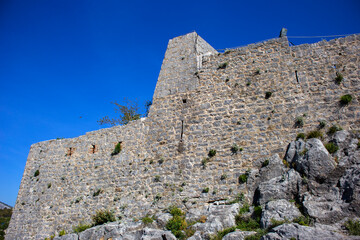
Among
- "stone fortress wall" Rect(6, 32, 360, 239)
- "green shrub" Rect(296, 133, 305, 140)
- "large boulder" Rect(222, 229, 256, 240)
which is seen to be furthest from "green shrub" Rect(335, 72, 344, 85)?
"large boulder" Rect(222, 229, 256, 240)

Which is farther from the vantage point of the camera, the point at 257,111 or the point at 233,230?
the point at 257,111

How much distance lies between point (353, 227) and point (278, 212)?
5.91 ft

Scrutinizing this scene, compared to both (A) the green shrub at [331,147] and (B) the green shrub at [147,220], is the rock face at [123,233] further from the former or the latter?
(A) the green shrub at [331,147]

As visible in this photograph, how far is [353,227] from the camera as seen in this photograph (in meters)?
7.11

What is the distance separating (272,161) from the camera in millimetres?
9898

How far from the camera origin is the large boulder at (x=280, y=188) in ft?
28.8

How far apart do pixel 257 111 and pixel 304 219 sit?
4355 mm

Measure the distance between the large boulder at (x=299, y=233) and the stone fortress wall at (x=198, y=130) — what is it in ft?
9.43

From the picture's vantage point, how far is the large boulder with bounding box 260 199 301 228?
317 inches

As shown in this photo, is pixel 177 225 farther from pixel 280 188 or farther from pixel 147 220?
pixel 280 188

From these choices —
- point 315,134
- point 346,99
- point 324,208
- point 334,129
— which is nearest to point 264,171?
point 315,134

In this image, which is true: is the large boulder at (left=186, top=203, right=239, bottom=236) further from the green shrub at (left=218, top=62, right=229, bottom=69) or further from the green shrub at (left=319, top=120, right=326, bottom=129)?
the green shrub at (left=218, top=62, right=229, bottom=69)

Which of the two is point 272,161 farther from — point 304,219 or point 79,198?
point 79,198

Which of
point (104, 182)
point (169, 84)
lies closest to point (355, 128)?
point (169, 84)
